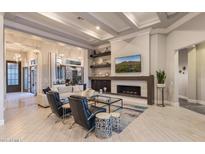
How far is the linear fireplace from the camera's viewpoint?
21.8ft

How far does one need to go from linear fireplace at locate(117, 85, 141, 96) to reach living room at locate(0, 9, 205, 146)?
5 centimetres

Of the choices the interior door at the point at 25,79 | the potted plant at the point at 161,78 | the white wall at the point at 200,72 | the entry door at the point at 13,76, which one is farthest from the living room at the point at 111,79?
the interior door at the point at 25,79

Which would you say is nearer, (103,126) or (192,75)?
(103,126)

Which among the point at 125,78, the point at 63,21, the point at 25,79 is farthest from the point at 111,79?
the point at 25,79

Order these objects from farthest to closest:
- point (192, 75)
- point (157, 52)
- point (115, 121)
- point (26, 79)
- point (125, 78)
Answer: point (26, 79) → point (125, 78) → point (192, 75) → point (157, 52) → point (115, 121)

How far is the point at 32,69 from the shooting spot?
Answer: 10.4 meters

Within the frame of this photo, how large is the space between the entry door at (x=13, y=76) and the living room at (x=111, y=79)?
1364 mm

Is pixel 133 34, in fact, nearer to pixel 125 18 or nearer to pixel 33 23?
pixel 125 18

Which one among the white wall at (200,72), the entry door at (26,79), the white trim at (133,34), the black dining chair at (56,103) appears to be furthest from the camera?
the entry door at (26,79)

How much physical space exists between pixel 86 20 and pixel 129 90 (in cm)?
421

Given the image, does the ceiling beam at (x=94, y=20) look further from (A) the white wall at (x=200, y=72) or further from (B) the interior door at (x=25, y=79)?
(B) the interior door at (x=25, y=79)

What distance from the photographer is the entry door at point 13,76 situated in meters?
→ 10.7

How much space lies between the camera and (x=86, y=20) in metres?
4.86
